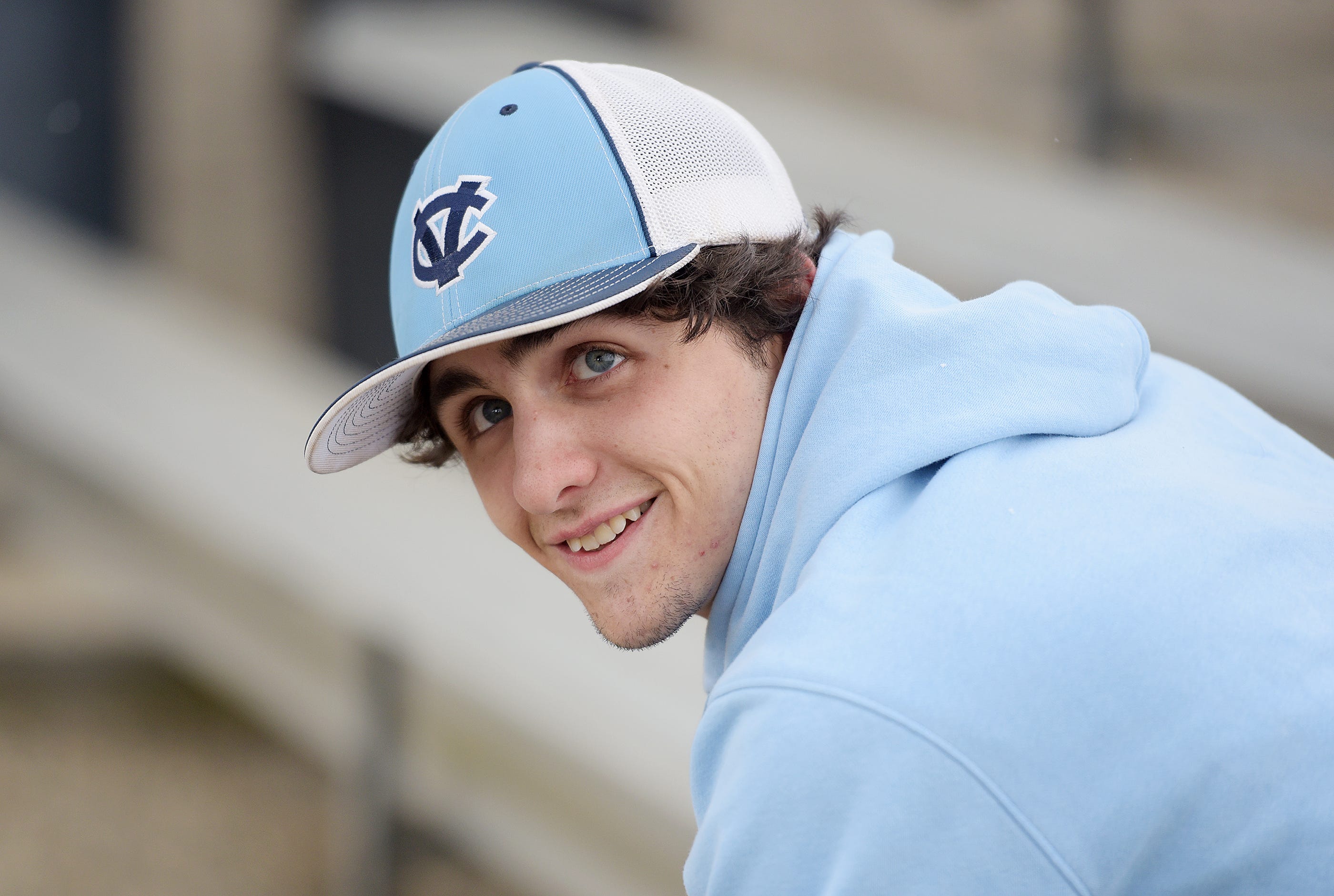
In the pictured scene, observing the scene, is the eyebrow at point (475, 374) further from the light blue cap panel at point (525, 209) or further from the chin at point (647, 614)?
the chin at point (647, 614)

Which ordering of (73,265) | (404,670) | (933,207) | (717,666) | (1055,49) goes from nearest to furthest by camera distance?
(717,666) → (404,670) → (933,207) → (1055,49) → (73,265)

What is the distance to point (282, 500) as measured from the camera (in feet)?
9.20

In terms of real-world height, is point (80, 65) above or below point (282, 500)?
above

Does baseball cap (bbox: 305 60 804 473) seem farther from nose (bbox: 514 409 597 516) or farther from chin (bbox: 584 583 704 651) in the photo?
chin (bbox: 584 583 704 651)

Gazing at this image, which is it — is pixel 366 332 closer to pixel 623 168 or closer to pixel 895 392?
pixel 623 168

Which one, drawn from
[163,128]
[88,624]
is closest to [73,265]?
Answer: [163,128]

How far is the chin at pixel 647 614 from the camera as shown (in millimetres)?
925

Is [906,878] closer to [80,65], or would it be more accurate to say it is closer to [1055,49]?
[1055,49]

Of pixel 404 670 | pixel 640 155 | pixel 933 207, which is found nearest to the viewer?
pixel 640 155

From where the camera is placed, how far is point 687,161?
2.98 ft

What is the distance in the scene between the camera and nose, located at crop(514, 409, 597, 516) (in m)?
0.90

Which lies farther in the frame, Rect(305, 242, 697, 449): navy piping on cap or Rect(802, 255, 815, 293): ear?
Rect(802, 255, 815, 293): ear

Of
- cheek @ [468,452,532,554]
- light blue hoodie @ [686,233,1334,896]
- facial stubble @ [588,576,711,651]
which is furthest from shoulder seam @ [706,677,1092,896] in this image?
cheek @ [468,452,532,554]

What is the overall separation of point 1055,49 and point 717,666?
8.92 feet
